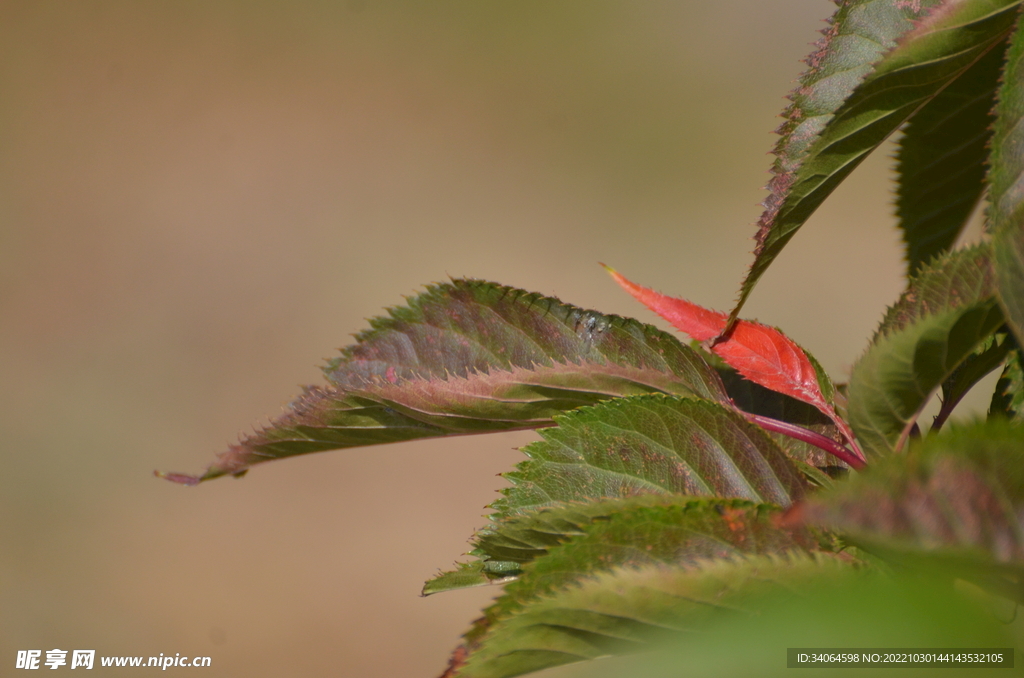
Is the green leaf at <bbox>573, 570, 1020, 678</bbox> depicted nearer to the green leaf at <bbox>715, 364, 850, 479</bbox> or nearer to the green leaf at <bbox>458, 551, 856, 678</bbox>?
the green leaf at <bbox>458, 551, 856, 678</bbox>

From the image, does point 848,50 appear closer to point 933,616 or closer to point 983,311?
point 983,311

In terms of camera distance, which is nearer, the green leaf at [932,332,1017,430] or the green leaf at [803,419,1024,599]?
the green leaf at [803,419,1024,599]

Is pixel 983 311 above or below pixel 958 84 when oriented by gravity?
below

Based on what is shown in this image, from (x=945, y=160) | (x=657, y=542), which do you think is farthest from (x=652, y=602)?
(x=945, y=160)

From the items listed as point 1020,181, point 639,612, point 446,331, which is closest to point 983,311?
point 1020,181

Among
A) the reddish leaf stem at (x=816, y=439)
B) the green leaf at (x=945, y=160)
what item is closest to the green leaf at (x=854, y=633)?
the reddish leaf stem at (x=816, y=439)

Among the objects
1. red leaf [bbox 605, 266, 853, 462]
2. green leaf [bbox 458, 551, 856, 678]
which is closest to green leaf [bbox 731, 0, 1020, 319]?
red leaf [bbox 605, 266, 853, 462]

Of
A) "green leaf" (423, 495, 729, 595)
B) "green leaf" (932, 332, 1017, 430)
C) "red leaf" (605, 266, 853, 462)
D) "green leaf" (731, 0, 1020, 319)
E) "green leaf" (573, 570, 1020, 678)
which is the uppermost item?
"green leaf" (731, 0, 1020, 319)
